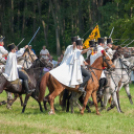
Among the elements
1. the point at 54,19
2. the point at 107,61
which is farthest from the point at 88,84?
the point at 54,19

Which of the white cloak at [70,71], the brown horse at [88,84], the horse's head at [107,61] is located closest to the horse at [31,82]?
the brown horse at [88,84]

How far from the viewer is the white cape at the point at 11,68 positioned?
36.8 ft

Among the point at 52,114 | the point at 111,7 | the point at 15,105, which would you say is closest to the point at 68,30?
the point at 111,7

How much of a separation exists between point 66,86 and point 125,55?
3171 mm

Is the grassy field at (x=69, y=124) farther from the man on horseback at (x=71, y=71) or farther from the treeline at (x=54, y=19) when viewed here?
the treeline at (x=54, y=19)

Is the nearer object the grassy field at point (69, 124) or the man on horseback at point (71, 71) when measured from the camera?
the grassy field at point (69, 124)

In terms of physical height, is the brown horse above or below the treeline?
below

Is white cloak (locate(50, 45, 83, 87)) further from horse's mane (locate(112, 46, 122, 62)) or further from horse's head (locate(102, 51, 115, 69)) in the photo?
horse's mane (locate(112, 46, 122, 62))

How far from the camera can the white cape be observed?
11227 millimetres

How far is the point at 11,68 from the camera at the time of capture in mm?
11219

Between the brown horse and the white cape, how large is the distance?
38.9 inches

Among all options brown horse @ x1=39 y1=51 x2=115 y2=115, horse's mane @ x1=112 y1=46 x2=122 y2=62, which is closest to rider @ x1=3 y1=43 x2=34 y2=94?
brown horse @ x1=39 y1=51 x2=115 y2=115

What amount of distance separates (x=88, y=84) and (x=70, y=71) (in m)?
0.73

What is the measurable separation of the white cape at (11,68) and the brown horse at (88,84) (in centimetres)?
99
